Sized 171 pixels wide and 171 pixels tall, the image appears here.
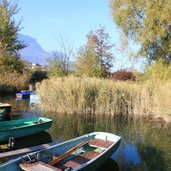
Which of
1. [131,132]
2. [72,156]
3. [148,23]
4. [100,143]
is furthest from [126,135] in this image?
[148,23]

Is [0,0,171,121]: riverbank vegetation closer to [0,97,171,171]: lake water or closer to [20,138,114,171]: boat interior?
[0,97,171,171]: lake water

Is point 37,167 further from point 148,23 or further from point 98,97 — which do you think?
point 148,23

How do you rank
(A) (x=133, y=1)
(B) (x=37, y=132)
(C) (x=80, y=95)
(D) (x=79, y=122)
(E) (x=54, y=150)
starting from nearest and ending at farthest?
(E) (x=54, y=150), (B) (x=37, y=132), (D) (x=79, y=122), (C) (x=80, y=95), (A) (x=133, y=1)

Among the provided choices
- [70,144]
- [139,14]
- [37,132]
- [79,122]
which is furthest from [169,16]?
[70,144]

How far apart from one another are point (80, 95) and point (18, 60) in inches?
668

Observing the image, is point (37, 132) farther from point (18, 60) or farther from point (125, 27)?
point (18, 60)

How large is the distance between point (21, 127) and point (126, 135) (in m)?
4.14

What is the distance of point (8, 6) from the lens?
1267 inches

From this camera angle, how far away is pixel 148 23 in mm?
20719

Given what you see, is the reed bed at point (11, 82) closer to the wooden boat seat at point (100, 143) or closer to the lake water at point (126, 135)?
the lake water at point (126, 135)

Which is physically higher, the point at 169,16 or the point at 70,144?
the point at 169,16

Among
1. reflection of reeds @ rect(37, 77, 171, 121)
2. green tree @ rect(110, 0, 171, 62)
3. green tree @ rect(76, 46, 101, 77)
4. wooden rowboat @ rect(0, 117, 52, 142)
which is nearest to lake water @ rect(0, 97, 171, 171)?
wooden rowboat @ rect(0, 117, 52, 142)

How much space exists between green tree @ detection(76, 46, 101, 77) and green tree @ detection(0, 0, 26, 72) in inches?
255

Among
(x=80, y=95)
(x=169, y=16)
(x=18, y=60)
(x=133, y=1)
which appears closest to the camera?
(x=80, y=95)
